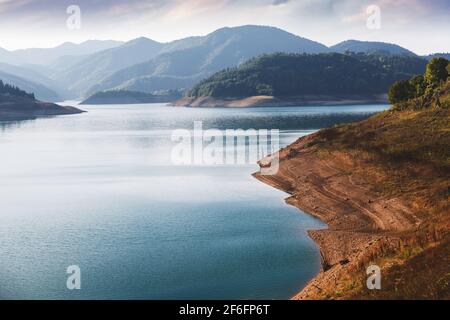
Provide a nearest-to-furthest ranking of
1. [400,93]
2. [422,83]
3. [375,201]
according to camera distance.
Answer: [375,201]
[422,83]
[400,93]

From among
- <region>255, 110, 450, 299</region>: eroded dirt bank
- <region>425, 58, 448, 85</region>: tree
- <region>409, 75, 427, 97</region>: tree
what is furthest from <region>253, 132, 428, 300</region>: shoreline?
<region>425, 58, 448, 85</region>: tree

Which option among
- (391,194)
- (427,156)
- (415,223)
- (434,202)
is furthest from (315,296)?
(427,156)

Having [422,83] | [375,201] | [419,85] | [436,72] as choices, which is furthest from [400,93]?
[375,201]

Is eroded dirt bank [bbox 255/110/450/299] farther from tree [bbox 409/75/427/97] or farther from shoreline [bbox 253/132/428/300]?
tree [bbox 409/75/427/97]

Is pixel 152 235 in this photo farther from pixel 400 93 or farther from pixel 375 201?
pixel 400 93

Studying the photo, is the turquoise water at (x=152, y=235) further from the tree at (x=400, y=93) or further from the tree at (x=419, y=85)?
the tree at (x=419, y=85)

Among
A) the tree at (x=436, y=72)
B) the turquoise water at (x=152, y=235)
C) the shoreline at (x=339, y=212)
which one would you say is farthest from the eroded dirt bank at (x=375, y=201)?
the tree at (x=436, y=72)

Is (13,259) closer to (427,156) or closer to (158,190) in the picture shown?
(158,190)
